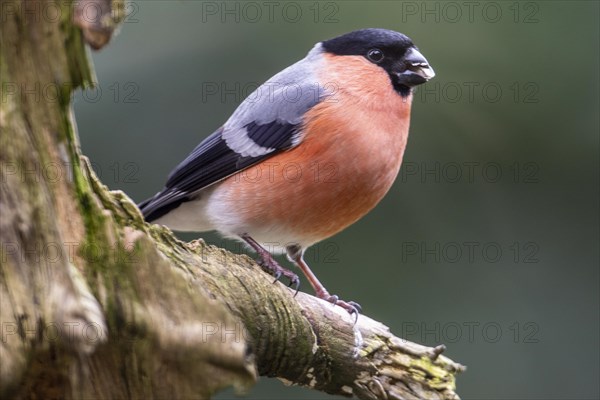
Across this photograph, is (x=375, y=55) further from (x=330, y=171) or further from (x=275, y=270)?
(x=275, y=270)

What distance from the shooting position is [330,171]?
343 centimetres

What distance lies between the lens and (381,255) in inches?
204

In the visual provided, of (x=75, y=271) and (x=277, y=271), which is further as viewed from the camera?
(x=277, y=271)

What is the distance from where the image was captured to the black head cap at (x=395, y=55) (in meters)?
3.76

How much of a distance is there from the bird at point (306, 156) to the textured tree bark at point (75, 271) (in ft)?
2.98

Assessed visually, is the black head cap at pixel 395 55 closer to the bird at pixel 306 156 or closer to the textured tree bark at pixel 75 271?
the bird at pixel 306 156

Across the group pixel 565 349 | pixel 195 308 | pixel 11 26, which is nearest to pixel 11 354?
pixel 195 308

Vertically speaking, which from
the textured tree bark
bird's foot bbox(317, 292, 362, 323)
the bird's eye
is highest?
the bird's eye

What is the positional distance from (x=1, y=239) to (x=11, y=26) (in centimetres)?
51

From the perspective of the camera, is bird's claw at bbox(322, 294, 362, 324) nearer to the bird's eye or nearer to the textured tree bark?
the textured tree bark

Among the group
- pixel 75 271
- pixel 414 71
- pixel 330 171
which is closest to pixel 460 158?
pixel 414 71

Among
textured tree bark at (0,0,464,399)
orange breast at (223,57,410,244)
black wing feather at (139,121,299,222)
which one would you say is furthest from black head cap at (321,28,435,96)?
textured tree bark at (0,0,464,399)

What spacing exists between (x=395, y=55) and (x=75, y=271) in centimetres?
220

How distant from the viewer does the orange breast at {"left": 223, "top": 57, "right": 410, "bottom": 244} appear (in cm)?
345
